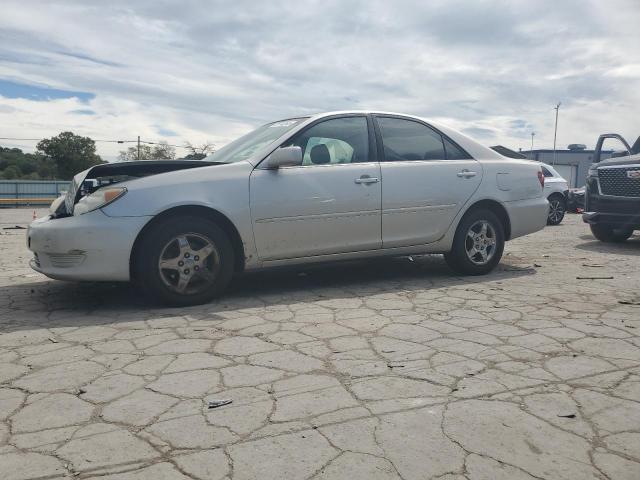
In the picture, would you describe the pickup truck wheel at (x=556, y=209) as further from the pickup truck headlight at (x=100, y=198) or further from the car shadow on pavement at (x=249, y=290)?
the pickup truck headlight at (x=100, y=198)

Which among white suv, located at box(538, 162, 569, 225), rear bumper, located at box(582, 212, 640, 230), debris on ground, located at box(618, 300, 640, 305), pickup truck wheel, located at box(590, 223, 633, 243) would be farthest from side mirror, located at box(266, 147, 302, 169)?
white suv, located at box(538, 162, 569, 225)

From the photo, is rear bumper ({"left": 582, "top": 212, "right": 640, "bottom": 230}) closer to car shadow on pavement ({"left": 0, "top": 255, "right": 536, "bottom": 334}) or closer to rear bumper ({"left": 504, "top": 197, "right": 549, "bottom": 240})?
car shadow on pavement ({"left": 0, "top": 255, "right": 536, "bottom": 334})

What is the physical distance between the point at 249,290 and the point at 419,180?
190 centimetres

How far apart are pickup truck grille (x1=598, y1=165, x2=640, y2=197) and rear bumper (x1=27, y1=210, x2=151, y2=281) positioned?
276 inches

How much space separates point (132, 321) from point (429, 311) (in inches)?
86.5

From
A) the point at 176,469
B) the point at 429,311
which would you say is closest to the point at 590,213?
the point at 429,311

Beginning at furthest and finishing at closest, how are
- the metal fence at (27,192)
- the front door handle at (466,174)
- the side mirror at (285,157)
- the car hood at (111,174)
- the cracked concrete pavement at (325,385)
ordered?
the metal fence at (27,192) → the front door handle at (466,174) → the side mirror at (285,157) → the car hood at (111,174) → the cracked concrete pavement at (325,385)

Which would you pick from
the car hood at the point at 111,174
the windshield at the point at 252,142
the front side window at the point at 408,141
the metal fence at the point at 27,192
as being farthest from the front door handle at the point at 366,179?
the metal fence at the point at 27,192

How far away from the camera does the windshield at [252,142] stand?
5105mm

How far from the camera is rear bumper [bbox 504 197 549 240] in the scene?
239 inches

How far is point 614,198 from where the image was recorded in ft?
27.9

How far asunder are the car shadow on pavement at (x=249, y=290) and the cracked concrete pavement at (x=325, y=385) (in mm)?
37

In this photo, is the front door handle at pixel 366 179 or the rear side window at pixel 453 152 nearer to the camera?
the front door handle at pixel 366 179

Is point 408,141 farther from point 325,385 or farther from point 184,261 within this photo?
point 325,385
